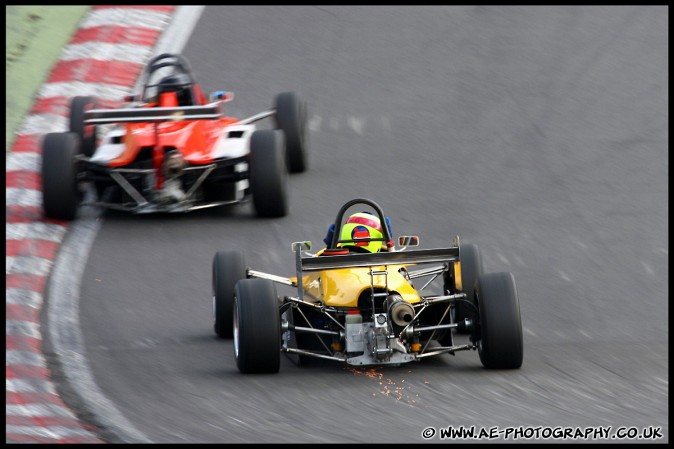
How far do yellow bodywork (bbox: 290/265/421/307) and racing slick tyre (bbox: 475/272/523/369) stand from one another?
2.21 ft

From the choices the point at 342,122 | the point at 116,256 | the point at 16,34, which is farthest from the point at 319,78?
the point at 116,256

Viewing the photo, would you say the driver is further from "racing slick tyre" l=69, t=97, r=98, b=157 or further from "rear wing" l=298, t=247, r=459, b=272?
"racing slick tyre" l=69, t=97, r=98, b=157

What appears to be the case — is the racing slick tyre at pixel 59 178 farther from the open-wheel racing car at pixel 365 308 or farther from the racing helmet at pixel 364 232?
the racing helmet at pixel 364 232

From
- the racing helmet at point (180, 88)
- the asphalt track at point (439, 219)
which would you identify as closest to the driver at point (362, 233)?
the asphalt track at point (439, 219)

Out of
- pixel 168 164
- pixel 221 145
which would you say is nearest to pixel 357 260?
pixel 168 164

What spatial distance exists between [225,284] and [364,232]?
47.2 inches

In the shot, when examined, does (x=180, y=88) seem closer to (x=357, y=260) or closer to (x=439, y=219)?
(x=439, y=219)

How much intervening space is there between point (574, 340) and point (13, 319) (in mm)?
4745

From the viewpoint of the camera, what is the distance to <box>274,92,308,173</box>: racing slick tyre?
1564cm

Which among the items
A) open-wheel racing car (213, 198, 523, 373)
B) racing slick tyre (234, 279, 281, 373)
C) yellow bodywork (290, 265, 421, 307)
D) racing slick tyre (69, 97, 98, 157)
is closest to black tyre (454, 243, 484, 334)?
open-wheel racing car (213, 198, 523, 373)

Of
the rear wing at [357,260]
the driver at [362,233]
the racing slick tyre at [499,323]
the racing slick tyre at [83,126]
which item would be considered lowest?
the racing slick tyre at [499,323]

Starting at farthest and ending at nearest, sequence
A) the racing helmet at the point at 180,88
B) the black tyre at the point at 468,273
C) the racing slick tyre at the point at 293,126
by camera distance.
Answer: the racing slick tyre at the point at 293,126
the racing helmet at the point at 180,88
the black tyre at the point at 468,273

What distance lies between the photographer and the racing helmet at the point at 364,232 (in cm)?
1098

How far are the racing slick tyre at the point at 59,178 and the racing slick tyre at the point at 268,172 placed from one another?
186 centimetres
